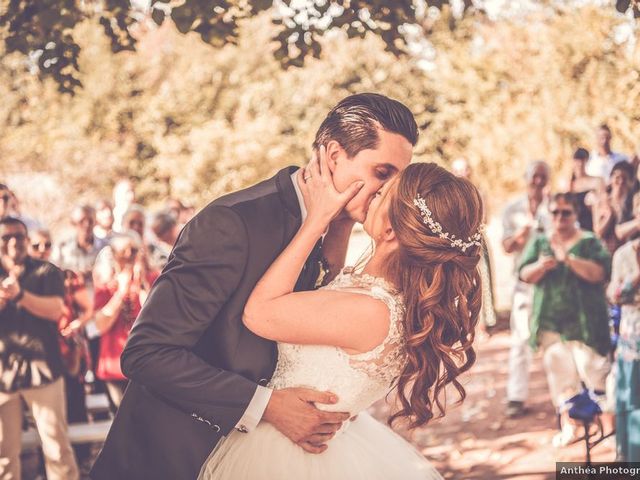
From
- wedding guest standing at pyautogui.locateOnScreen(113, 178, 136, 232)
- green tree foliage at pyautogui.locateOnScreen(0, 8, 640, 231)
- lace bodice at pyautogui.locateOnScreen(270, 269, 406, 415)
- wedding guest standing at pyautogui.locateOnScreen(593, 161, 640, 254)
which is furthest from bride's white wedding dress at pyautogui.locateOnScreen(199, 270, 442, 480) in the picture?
green tree foliage at pyautogui.locateOnScreen(0, 8, 640, 231)

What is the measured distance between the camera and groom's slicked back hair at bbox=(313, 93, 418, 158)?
291 cm

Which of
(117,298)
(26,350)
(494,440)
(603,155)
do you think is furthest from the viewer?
(603,155)

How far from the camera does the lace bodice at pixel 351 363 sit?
2.75 m

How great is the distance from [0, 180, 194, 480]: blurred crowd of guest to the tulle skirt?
277 centimetres

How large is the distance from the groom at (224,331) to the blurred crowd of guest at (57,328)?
8.47 feet

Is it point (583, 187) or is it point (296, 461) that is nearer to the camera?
point (296, 461)

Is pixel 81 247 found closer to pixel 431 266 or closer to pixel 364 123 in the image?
pixel 364 123

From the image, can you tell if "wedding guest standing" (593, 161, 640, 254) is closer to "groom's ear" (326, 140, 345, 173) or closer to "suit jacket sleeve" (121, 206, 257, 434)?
"groom's ear" (326, 140, 345, 173)

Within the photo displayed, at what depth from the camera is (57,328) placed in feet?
18.0

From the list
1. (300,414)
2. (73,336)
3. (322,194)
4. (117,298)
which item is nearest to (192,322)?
(300,414)

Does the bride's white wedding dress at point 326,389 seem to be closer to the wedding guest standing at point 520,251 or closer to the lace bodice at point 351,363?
the lace bodice at point 351,363

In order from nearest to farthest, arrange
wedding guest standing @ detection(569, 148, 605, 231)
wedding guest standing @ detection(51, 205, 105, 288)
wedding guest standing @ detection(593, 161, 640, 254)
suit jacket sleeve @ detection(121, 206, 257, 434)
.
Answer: suit jacket sleeve @ detection(121, 206, 257, 434) < wedding guest standing @ detection(593, 161, 640, 254) < wedding guest standing @ detection(51, 205, 105, 288) < wedding guest standing @ detection(569, 148, 605, 231)

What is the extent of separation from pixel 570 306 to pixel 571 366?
1.66 ft

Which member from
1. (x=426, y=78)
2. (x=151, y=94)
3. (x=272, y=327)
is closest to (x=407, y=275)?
(x=272, y=327)
